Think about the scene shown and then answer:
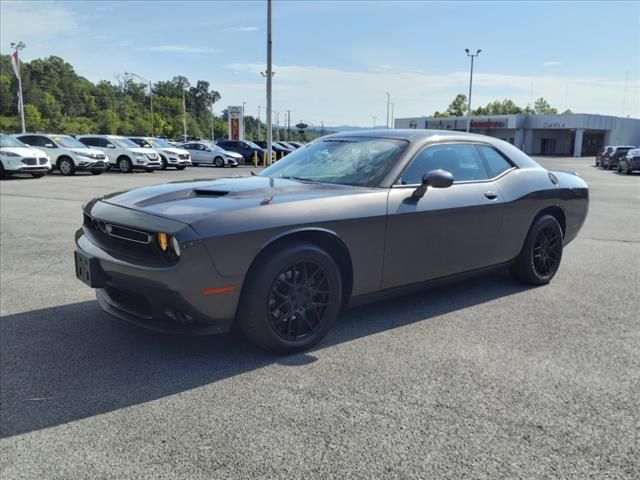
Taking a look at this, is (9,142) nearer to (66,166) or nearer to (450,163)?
(66,166)

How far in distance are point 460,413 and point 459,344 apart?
3.41ft

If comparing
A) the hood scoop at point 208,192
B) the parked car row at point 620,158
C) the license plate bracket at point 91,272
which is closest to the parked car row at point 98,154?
the license plate bracket at point 91,272

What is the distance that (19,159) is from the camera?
18391 millimetres

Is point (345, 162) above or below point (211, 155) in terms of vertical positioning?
above

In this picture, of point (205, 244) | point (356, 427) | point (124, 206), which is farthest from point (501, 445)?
point (124, 206)

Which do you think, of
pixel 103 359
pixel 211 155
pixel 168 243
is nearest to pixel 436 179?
pixel 168 243

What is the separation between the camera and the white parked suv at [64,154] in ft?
68.7

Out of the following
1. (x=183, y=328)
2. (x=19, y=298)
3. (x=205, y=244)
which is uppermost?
(x=205, y=244)

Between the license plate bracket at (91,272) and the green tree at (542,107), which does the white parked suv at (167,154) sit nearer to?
the license plate bracket at (91,272)

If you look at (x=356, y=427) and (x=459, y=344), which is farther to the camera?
(x=459, y=344)

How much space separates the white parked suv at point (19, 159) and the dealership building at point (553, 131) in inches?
2368

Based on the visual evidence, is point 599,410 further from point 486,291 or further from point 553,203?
point 553,203

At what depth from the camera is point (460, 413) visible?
2.87 metres

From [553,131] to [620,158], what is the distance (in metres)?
44.9
